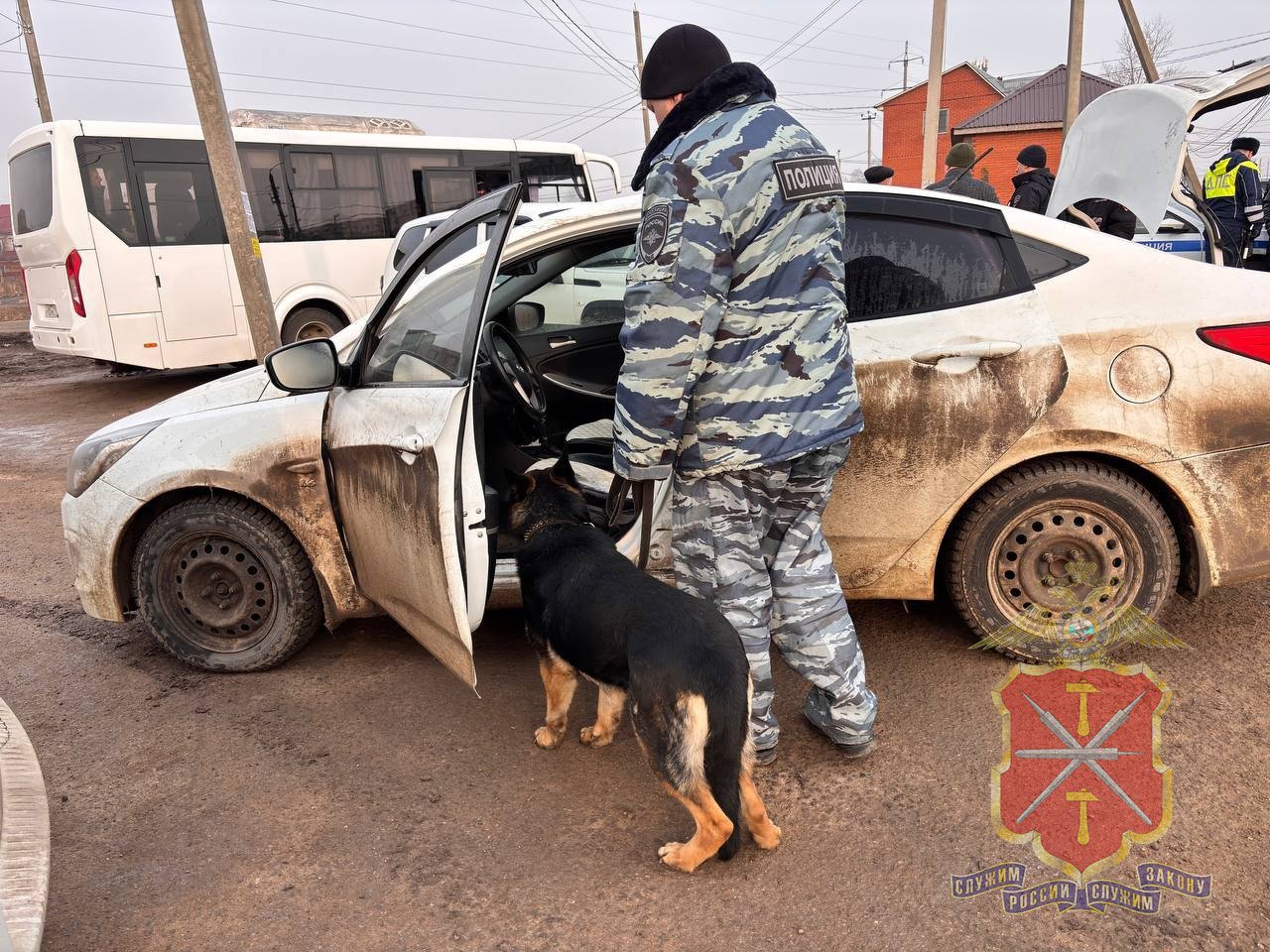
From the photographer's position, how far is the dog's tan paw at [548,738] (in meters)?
2.91

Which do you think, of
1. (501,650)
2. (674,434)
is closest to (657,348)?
(674,434)

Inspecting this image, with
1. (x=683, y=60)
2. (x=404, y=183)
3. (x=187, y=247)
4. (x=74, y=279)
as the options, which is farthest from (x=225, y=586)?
(x=404, y=183)

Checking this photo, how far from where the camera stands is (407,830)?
2543 millimetres

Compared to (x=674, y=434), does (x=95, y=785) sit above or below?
below

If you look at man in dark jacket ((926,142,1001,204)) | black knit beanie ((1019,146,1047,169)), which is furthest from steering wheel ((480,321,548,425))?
black knit beanie ((1019,146,1047,169))

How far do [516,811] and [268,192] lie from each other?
10.8 metres

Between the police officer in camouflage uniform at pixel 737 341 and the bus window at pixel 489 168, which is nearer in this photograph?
the police officer in camouflage uniform at pixel 737 341

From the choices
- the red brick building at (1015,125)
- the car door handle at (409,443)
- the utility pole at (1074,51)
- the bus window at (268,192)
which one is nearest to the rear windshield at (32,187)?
the bus window at (268,192)

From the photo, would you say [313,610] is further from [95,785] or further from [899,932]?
[899,932]

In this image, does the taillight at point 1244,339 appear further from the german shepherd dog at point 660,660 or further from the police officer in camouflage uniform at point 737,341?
the german shepherd dog at point 660,660

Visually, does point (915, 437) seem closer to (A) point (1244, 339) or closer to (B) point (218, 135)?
(A) point (1244, 339)

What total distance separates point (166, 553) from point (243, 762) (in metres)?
0.93

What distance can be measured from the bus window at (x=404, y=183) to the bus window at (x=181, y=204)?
235cm

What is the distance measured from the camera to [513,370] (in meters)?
3.20
